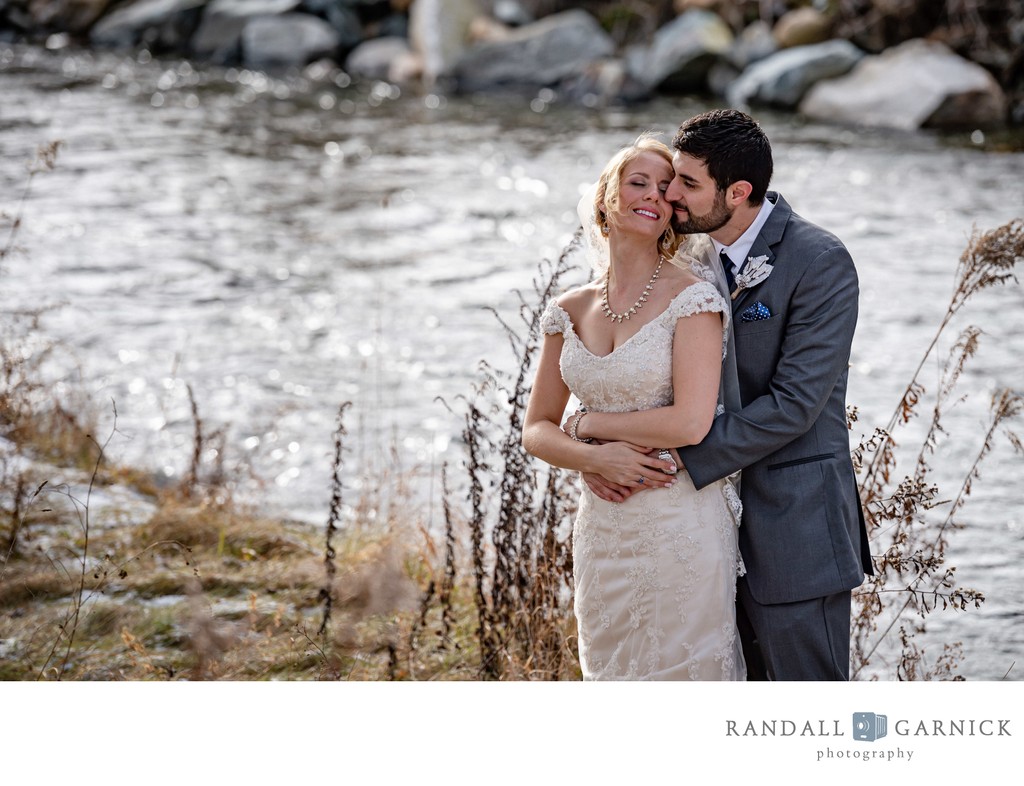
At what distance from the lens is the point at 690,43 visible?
16.9m

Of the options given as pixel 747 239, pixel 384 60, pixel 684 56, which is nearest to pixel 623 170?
pixel 747 239

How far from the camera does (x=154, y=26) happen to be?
72.0 ft

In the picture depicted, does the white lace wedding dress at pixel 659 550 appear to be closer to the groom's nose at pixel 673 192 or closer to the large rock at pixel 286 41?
the groom's nose at pixel 673 192

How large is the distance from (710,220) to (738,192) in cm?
10

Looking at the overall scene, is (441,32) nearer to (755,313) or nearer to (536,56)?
(536,56)

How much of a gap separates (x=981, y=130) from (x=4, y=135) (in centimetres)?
1126

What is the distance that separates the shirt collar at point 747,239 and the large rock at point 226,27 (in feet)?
63.8

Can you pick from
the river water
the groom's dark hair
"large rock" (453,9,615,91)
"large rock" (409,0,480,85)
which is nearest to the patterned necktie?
the groom's dark hair

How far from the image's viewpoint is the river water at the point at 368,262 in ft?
22.5

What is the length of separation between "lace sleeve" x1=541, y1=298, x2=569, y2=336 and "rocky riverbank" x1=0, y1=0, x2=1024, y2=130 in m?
12.2

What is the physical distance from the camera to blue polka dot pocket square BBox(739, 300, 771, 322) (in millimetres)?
2959

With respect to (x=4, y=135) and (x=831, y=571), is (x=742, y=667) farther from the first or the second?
(x=4, y=135)
